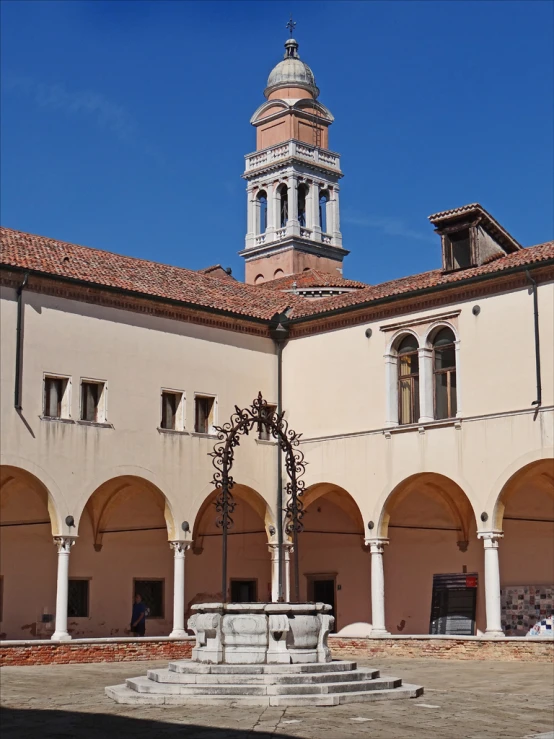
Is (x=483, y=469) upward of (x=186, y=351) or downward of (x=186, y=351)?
downward

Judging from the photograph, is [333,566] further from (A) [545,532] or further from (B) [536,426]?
(B) [536,426]

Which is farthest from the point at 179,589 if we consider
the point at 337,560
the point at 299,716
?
the point at 299,716

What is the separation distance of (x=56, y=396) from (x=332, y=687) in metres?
11.0

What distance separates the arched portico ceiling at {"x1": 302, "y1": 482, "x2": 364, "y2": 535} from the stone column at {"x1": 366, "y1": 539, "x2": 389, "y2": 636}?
1.48 meters

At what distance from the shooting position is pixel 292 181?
54.1 meters

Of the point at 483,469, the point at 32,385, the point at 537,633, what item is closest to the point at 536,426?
the point at 483,469

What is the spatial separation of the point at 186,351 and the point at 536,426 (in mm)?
7628

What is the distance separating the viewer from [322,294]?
1596 inches

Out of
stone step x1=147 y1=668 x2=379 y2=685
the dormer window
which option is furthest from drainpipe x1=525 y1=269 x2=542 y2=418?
stone step x1=147 y1=668 x2=379 y2=685

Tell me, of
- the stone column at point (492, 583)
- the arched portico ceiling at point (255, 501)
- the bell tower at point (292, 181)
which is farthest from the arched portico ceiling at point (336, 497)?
the bell tower at point (292, 181)

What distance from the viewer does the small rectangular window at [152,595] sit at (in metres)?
28.7

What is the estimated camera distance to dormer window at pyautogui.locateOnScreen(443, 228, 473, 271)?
2620 cm

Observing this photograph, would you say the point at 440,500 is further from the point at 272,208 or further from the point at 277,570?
the point at 272,208

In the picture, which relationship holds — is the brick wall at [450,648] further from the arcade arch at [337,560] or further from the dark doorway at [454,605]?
the arcade arch at [337,560]
